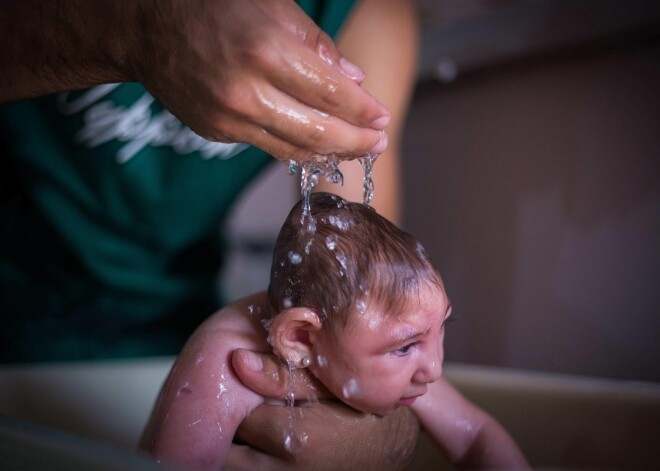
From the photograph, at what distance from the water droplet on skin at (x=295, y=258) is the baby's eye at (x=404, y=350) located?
0.12 meters

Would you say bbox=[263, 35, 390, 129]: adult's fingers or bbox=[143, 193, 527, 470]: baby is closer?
bbox=[263, 35, 390, 129]: adult's fingers

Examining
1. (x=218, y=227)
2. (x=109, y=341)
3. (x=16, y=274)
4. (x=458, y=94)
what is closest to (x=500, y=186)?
(x=458, y=94)

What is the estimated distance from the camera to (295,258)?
625mm

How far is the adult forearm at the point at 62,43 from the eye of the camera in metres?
0.54

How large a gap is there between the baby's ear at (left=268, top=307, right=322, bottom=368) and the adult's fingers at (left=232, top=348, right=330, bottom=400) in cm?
2

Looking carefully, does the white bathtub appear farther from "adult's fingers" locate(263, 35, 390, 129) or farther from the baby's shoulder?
"adult's fingers" locate(263, 35, 390, 129)

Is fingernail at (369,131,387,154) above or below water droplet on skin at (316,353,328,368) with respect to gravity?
above

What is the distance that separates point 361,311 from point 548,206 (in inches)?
29.9

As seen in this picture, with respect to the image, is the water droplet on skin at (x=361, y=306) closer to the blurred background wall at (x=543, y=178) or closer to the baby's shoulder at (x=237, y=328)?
the baby's shoulder at (x=237, y=328)

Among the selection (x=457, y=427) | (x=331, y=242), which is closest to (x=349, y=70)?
(x=331, y=242)

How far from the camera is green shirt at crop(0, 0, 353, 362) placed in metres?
1.03

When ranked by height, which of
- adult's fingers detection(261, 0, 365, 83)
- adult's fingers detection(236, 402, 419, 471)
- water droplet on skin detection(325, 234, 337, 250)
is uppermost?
adult's fingers detection(261, 0, 365, 83)

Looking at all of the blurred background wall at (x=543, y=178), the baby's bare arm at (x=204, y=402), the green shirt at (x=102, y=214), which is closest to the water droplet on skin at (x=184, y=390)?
the baby's bare arm at (x=204, y=402)

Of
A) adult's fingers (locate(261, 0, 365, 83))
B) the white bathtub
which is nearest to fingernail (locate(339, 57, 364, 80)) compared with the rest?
adult's fingers (locate(261, 0, 365, 83))
